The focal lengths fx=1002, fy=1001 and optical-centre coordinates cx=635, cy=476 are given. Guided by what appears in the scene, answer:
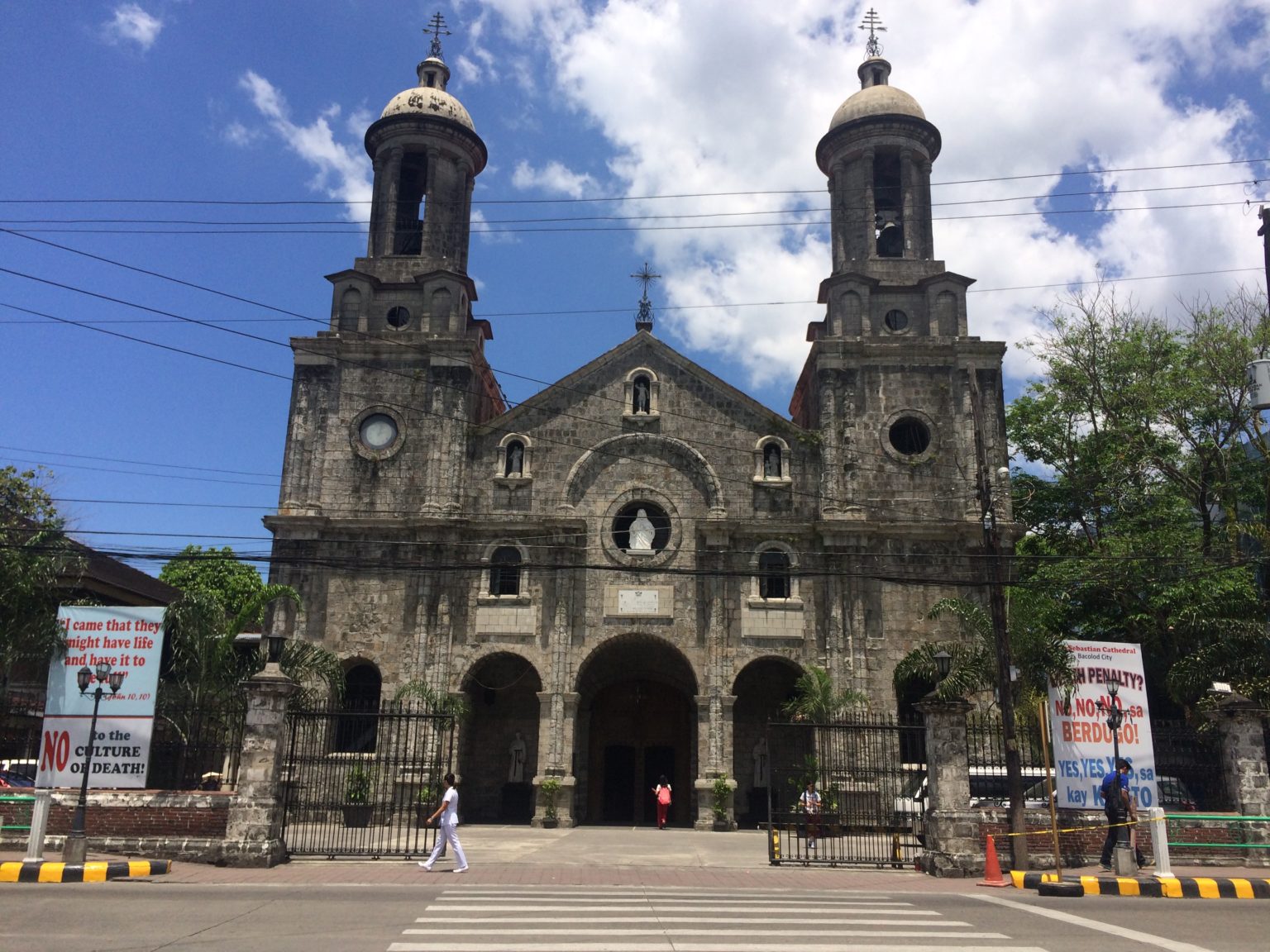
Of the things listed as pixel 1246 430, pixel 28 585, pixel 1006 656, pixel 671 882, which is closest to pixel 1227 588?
pixel 1246 430

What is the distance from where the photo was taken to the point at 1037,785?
23.1 m

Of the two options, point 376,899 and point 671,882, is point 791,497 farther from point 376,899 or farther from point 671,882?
point 376,899

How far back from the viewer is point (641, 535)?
2808 centimetres

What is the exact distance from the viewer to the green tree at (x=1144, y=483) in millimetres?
25750

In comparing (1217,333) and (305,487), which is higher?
(1217,333)

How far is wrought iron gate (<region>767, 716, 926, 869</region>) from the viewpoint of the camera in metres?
18.2

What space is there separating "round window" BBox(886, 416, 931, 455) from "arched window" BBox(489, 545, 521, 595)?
1131cm

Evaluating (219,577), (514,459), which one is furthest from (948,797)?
(219,577)

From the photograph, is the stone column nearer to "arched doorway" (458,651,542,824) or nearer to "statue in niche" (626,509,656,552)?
"statue in niche" (626,509,656,552)

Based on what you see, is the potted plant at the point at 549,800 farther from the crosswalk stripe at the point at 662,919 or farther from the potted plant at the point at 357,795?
the crosswalk stripe at the point at 662,919

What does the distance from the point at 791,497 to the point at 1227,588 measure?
35.9 ft

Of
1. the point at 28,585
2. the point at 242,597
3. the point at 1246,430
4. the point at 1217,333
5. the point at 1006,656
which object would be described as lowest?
the point at 1006,656

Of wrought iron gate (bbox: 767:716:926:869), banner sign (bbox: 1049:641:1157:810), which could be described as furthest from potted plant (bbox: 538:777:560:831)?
banner sign (bbox: 1049:641:1157:810)

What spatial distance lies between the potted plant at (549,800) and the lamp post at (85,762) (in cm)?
1132
